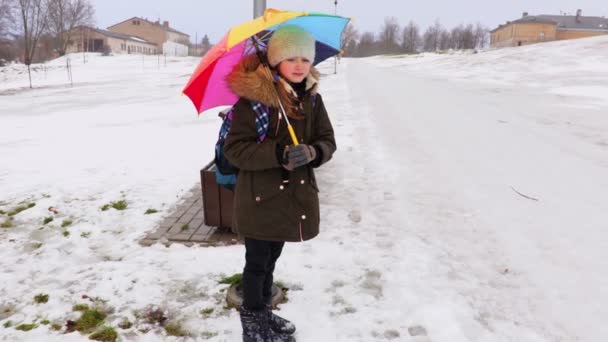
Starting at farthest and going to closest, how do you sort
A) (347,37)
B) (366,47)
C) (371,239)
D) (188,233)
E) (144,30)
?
(366,47) → (144,30) → (347,37) → (188,233) → (371,239)

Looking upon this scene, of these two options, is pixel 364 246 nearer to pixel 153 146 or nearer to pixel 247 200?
pixel 247 200

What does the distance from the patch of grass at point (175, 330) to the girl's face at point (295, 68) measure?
1.75 meters

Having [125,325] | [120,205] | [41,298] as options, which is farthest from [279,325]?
[120,205]

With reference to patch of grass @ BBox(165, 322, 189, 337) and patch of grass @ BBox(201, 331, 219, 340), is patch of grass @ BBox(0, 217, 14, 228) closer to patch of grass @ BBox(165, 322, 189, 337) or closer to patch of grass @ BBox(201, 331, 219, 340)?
patch of grass @ BBox(165, 322, 189, 337)

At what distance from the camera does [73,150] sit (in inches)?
324

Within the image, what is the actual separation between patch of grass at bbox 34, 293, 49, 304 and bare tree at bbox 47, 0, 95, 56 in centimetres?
6969

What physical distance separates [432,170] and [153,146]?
17.2 feet

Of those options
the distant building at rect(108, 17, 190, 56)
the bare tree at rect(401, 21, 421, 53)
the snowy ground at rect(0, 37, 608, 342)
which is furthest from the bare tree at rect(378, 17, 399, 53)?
the snowy ground at rect(0, 37, 608, 342)

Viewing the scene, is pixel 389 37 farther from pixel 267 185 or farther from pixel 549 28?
pixel 267 185

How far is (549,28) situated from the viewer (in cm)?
7919

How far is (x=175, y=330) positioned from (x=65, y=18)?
246ft

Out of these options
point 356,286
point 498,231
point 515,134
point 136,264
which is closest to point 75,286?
point 136,264

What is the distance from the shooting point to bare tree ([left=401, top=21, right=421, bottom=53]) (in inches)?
3997

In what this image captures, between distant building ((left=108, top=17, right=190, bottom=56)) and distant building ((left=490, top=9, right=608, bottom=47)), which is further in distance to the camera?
distant building ((left=108, top=17, right=190, bottom=56))
